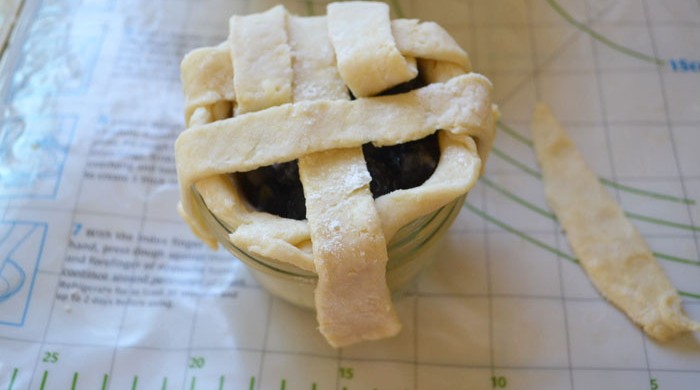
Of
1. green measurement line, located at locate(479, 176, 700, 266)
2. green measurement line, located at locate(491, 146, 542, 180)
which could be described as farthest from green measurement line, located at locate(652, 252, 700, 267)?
green measurement line, located at locate(491, 146, 542, 180)

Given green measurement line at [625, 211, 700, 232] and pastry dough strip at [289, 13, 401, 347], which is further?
green measurement line at [625, 211, 700, 232]

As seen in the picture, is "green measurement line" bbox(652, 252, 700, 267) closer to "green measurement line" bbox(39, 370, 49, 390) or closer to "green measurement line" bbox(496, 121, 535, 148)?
"green measurement line" bbox(496, 121, 535, 148)

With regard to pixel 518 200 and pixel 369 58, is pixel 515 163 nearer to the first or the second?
pixel 518 200

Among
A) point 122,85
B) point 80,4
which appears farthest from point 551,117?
point 80,4

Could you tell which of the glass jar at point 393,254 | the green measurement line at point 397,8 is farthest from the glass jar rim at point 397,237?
the green measurement line at point 397,8

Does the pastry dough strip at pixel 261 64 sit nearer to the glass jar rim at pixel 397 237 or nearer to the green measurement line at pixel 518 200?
the glass jar rim at pixel 397 237
